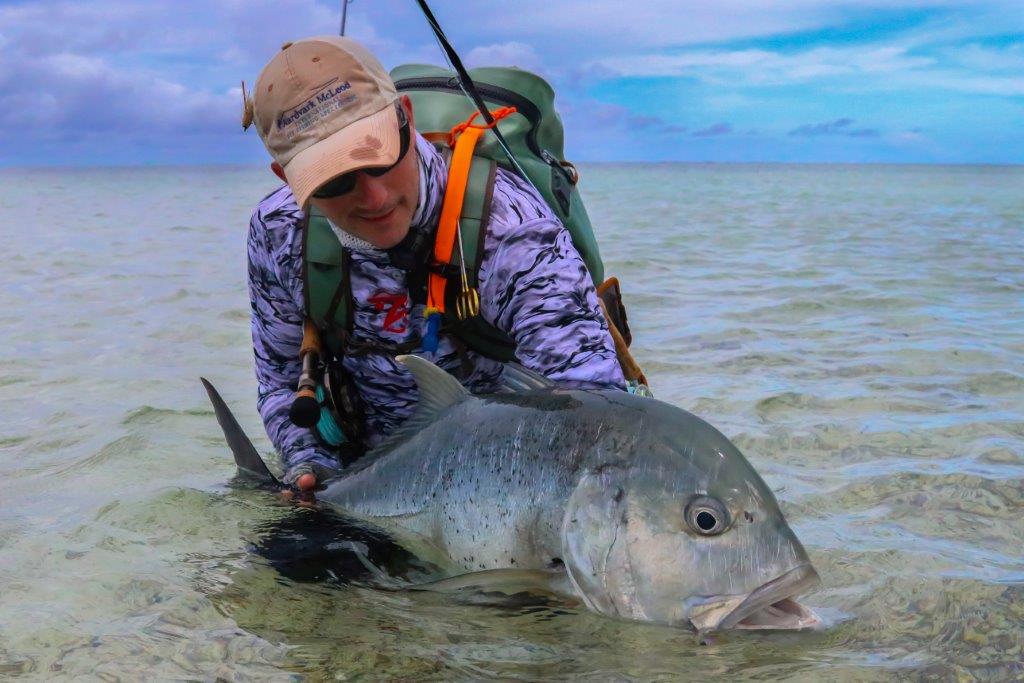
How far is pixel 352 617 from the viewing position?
2846mm

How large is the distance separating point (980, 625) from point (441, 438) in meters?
1.60

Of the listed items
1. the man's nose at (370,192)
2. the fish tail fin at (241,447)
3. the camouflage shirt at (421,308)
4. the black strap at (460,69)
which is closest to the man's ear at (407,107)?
the camouflage shirt at (421,308)

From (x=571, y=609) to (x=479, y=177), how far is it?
1.35 m

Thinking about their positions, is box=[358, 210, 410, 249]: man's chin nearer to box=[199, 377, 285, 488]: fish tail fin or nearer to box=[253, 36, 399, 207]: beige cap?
box=[253, 36, 399, 207]: beige cap

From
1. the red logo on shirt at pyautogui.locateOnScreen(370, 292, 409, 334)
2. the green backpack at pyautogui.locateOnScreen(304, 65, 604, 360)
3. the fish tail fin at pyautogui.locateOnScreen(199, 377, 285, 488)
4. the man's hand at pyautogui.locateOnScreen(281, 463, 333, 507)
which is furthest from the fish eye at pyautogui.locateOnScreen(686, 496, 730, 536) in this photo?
the fish tail fin at pyautogui.locateOnScreen(199, 377, 285, 488)

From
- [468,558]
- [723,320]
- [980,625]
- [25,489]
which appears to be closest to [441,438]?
[468,558]

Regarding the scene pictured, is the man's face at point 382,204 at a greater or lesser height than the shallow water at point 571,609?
greater

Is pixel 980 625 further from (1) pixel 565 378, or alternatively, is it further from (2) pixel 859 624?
(1) pixel 565 378

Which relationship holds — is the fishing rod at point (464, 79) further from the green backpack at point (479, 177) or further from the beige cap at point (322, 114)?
the beige cap at point (322, 114)

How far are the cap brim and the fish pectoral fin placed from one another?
1.10 metres

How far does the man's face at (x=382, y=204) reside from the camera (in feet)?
9.45

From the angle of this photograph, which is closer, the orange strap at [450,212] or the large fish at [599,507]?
the large fish at [599,507]

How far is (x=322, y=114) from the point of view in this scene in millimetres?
2771

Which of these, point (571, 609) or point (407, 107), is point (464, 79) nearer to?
point (407, 107)
